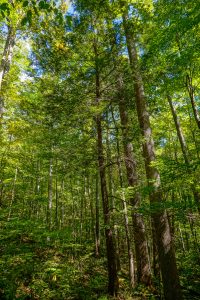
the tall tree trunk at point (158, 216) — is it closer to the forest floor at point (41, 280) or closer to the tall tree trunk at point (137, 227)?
the tall tree trunk at point (137, 227)

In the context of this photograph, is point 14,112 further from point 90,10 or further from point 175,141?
point 175,141

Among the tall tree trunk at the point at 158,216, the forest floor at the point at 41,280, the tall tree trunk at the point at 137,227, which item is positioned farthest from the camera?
the tall tree trunk at the point at 137,227

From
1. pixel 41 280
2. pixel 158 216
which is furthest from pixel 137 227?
pixel 41 280

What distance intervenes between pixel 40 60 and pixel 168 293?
27.9 feet

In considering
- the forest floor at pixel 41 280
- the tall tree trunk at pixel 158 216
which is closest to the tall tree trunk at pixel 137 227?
the forest floor at pixel 41 280

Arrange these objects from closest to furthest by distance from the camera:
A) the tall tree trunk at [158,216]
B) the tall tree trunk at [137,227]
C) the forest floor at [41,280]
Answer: the tall tree trunk at [158,216]
the forest floor at [41,280]
the tall tree trunk at [137,227]

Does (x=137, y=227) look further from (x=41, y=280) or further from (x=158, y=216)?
(x=41, y=280)

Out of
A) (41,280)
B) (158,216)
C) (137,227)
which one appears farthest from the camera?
(137,227)

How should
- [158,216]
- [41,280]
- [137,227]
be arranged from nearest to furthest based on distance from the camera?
[158,216] → [41,280] → [137,227]

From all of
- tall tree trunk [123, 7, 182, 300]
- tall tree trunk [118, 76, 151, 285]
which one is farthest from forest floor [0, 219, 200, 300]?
tall tree trunk [123, 7, 182, 300]

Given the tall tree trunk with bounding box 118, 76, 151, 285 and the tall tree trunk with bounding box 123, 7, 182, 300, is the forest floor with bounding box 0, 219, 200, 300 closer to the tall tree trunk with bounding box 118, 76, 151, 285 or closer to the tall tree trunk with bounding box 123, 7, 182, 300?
the tall tree trunk with bounding box 118, 76, 151, 285

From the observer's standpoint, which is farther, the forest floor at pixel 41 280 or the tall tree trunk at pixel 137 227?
the tall tree trunk at pixel 137 227

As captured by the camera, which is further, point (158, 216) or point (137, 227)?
point (137, 227)

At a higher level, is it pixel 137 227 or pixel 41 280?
pixel 137 227
